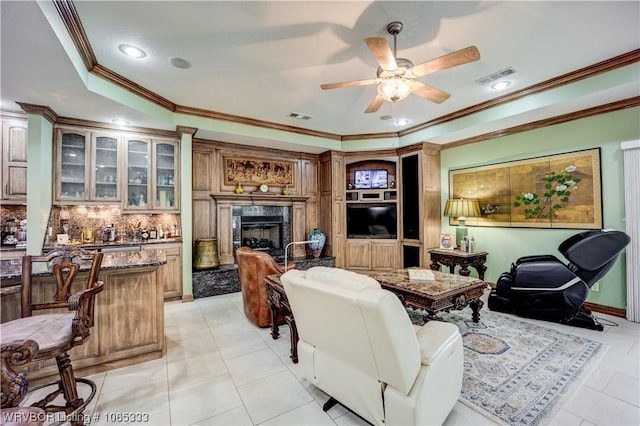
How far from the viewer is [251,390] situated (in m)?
2.18

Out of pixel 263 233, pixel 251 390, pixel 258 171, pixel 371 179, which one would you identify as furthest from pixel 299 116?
pixel 251 390

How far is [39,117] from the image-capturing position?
3.65 metres

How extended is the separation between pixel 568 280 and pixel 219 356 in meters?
3.88

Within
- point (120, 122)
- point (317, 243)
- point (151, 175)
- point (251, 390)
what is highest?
point (120, 122)

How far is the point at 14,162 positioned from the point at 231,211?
2990 millimetres

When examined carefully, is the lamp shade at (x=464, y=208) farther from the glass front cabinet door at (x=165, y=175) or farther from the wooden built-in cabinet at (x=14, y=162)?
the wooden built-in cabinet at (x=14, y=162)

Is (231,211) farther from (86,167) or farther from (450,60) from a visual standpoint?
(450,60)

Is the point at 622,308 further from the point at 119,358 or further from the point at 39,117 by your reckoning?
the point at 39,117

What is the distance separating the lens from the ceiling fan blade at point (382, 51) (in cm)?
205

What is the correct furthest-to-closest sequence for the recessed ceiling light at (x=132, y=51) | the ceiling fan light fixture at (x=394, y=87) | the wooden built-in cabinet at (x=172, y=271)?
the wooden built-in cabinet at (x=172, y=271) → the recessed ceiling light at (x=132, y=51) → the ceiling fan light fixture at (x=394, y=87)

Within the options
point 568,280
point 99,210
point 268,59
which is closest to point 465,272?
point 568,280

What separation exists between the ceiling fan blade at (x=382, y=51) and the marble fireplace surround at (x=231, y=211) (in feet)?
12.1

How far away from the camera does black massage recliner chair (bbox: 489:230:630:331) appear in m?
3.02

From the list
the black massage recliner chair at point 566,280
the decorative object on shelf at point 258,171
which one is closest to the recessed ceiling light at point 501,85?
the black massage recliner chair at point 566,280
